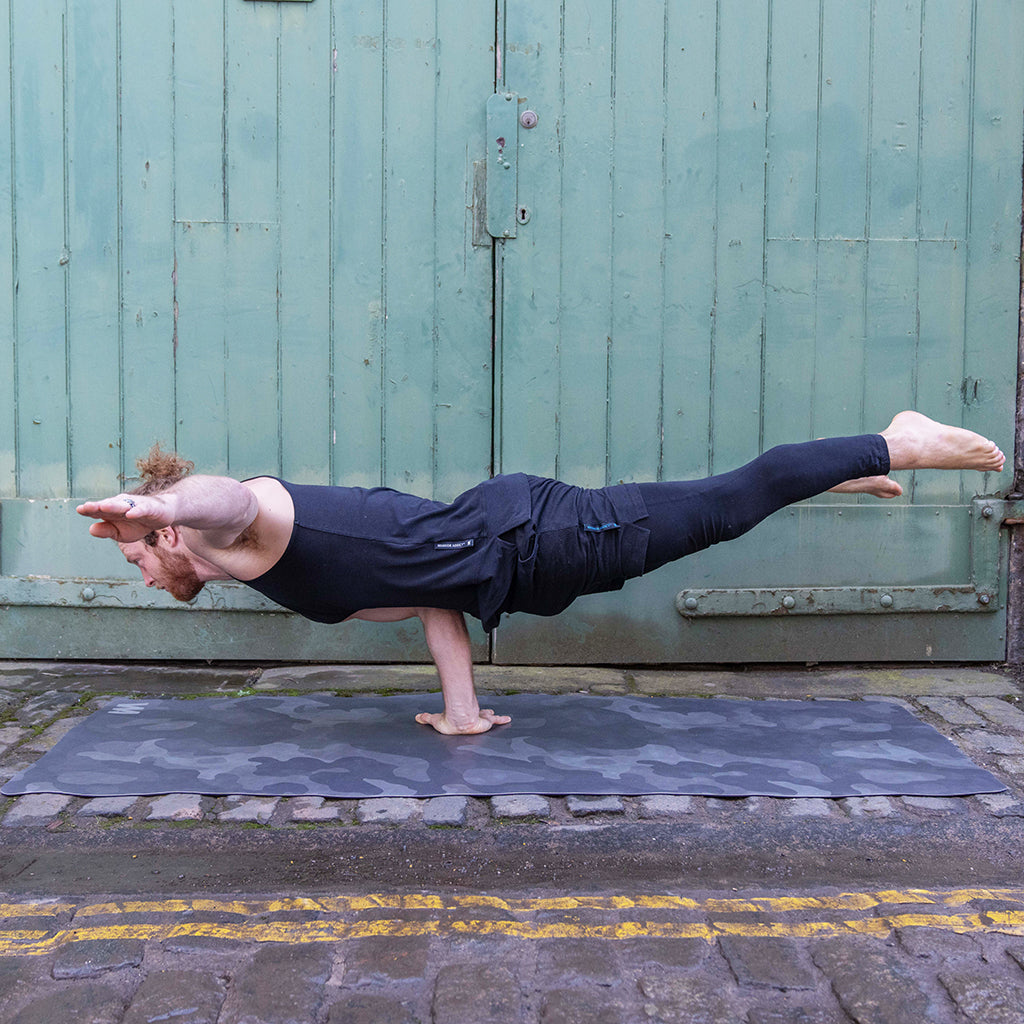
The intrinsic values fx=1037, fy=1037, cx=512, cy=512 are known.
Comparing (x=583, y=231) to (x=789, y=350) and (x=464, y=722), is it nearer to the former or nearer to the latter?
(x=789, y=350)

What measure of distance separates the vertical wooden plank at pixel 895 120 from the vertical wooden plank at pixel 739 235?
1.44ft

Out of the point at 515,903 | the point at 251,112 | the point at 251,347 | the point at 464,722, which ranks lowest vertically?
the point at 515,903

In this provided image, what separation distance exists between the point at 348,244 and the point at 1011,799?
116 inches

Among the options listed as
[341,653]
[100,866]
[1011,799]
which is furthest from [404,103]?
[1011,799]

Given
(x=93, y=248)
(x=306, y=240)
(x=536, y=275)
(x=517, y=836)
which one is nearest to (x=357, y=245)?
(x=306, y=240)

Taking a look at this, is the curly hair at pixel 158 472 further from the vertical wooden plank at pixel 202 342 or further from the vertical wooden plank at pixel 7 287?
the vertical wooden plank at pixel 7 287

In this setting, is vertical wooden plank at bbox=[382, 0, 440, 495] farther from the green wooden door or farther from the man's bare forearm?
the man's bare forearm

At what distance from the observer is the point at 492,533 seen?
3025mm

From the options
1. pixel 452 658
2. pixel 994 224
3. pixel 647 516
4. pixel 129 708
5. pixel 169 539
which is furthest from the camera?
pixel 994 224

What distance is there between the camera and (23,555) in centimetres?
408

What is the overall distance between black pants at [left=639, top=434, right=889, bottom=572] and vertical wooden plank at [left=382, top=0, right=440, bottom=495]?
1.26 metres

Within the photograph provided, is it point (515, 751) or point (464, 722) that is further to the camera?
point (464, 722)

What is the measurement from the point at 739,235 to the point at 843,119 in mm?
594

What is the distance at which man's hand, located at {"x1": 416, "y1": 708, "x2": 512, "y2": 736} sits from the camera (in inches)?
131
